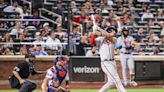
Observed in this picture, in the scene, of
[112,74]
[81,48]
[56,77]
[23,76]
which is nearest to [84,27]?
[81,48]

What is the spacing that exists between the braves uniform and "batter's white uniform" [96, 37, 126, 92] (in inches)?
A: 113

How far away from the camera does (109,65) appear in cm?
1431

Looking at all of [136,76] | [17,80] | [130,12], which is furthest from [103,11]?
[17,80]

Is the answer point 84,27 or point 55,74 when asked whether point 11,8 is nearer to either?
point 84,27

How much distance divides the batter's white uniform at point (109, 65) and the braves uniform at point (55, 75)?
2.86 metres

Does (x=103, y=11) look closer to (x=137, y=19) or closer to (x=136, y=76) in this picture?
(x=137, y=19)

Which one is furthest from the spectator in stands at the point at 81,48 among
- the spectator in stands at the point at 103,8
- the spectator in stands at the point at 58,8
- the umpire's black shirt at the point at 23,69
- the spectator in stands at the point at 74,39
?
the umpire's black shirt at the point at 23,69

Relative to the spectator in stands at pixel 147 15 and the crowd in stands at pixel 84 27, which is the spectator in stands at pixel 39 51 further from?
the spectator in stands at pixel 147 15

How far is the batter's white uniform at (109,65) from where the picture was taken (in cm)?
1409

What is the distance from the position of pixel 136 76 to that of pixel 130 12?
15.9 ft

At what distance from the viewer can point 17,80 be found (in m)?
12.6

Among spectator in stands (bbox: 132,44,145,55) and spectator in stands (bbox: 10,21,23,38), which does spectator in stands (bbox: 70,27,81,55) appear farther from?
spectator in stands (bbox: 132,44,145,55)

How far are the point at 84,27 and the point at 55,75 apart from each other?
10302mm

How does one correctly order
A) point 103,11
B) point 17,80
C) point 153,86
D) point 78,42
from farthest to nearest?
point 103,11 < point 78,42 < point 153,86 < point 17,80
